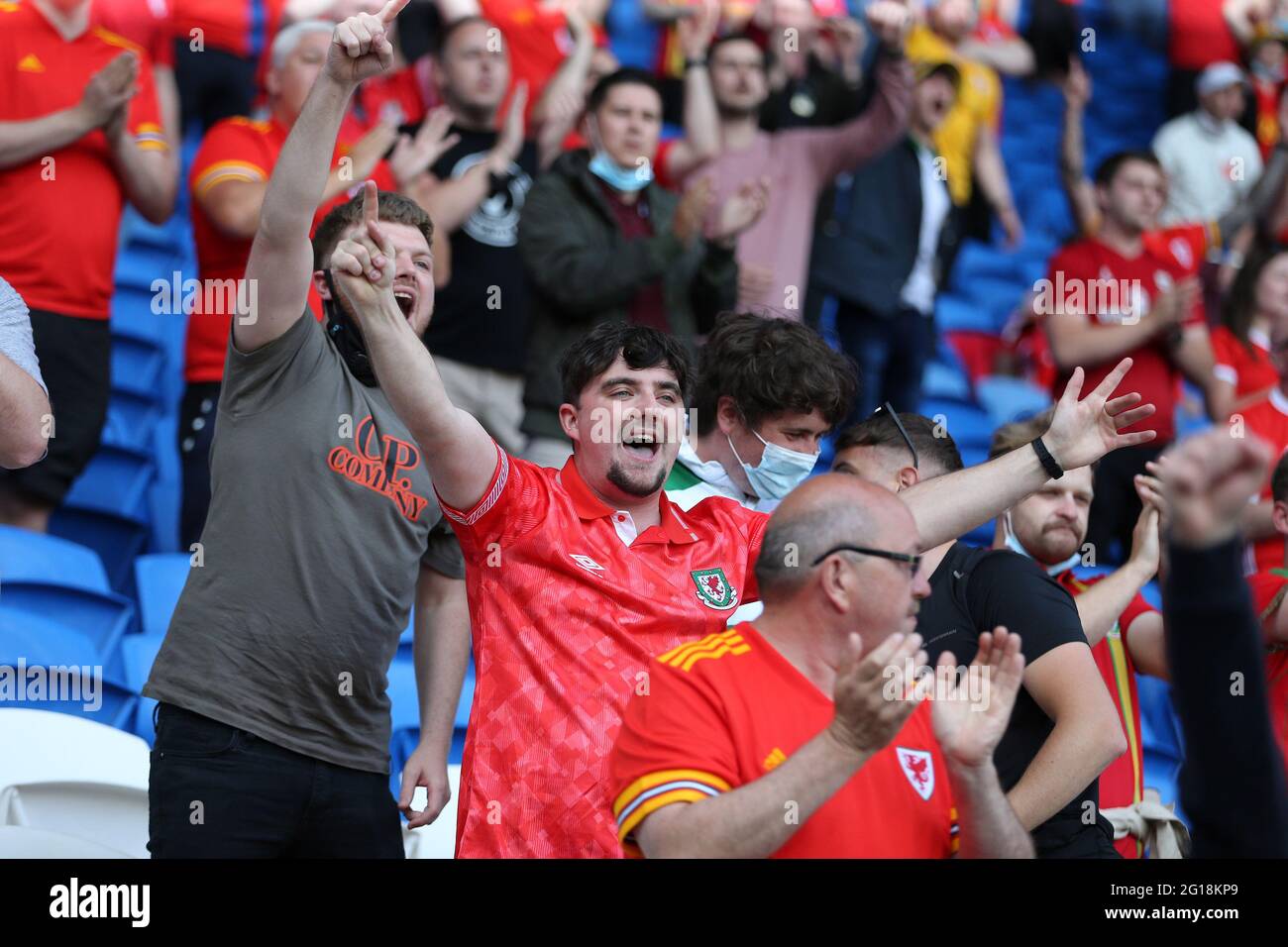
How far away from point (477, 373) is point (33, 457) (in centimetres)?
262

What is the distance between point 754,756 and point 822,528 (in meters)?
0.36

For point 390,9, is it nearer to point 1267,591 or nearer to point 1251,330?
point 1267,591

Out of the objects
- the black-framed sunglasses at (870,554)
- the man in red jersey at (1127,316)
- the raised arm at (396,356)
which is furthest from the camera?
the man in red jersey at (1127,316)

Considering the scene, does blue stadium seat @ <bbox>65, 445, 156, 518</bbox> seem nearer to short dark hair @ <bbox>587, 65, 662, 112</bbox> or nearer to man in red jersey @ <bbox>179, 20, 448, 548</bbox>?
man in red jersey @ <bbox>179, 20, 448, 548</bbox>

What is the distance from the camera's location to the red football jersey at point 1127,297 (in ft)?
19.1

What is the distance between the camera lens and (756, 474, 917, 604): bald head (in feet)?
8.17

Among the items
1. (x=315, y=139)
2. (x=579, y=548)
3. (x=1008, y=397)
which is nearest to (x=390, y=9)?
(x=315, y=139)

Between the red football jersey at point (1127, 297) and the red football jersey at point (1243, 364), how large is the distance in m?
0.19

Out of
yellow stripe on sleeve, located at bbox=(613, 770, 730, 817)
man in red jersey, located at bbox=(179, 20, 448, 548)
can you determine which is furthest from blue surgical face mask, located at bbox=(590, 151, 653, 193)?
yellow stripe on sleeve, located at bbox=(613, 770, 730, 817)

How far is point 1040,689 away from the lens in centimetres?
295

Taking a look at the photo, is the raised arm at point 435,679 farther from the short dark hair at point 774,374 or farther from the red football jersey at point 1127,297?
the red football jersey at point 1127,297

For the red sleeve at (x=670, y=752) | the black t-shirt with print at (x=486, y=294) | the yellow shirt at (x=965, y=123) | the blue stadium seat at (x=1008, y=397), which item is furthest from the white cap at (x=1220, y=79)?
the red sleeve at (x=670, y=752)

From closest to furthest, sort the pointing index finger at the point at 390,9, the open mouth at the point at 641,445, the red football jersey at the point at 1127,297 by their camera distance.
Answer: the pointing index finger at the point at 390,9, the open mouth at the point at 641,445, the red football jersey at the point at 1127,297
